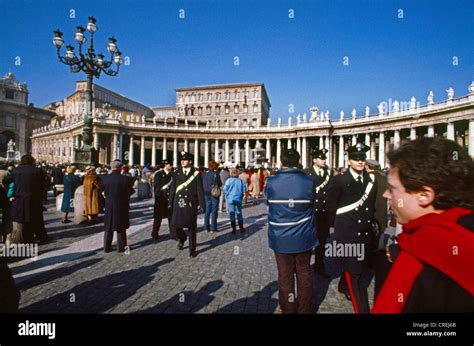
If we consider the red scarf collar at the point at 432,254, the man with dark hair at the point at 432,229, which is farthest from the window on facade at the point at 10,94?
the red scarf collar at the point at 432,254

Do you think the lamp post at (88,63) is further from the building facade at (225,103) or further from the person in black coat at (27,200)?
the building facade at (225,103)

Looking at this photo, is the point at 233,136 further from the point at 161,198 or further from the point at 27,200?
the point at 27,200

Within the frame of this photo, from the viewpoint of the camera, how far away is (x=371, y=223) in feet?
12.9

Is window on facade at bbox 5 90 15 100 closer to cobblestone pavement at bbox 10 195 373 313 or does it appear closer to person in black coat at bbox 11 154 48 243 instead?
person in black coat at bbox 11 154 48 243

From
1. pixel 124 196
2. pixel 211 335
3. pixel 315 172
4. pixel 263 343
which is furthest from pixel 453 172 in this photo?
pixel 124 196

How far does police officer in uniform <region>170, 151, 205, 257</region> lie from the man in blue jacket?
10.7 ft

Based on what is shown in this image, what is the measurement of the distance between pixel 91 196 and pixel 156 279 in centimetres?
627

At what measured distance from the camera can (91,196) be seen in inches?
391

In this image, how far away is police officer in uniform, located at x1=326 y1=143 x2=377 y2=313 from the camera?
3.62 m

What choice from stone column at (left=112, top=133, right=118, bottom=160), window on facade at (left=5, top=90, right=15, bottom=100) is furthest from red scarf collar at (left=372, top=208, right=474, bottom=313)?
stone column at (left=112, top=133, right=118, bottom=160)

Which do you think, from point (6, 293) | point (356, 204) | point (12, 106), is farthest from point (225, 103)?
point (6, 293)

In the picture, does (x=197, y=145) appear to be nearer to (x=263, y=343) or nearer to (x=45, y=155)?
(x=45, y=155)

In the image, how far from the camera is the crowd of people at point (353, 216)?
1273 millimetres

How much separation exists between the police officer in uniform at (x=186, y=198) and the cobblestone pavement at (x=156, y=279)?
67cm
